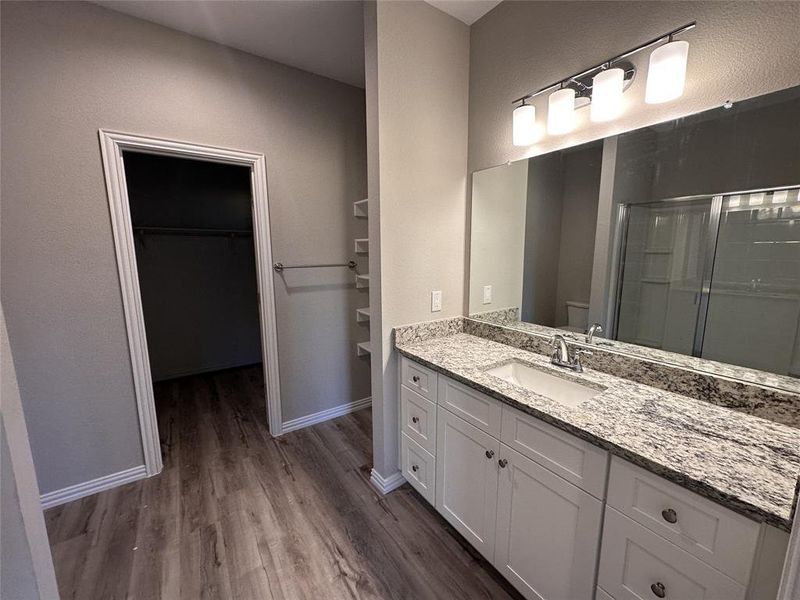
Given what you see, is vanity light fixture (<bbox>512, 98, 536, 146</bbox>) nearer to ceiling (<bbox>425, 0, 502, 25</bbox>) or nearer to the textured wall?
the textured wall

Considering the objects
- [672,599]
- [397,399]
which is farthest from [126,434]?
[672,599]

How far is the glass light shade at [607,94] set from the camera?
4.07ft

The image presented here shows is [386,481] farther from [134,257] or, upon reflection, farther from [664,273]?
[134,257]

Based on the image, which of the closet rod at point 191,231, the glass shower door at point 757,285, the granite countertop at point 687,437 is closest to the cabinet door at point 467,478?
the granite countertop at point 687,437

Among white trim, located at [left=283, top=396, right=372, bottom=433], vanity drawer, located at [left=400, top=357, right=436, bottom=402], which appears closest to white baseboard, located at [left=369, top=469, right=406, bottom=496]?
vanity drawer, located at [left=400, top=357, right=436, bottom=402]

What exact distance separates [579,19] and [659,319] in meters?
1.31

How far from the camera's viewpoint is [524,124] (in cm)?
157

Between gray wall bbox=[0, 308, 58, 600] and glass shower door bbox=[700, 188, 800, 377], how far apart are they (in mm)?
1998

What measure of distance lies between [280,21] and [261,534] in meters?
2.68

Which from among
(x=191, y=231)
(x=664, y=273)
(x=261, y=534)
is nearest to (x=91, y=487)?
(x=261, y=534)

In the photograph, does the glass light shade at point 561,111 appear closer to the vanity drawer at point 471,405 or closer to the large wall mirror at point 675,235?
the large wall mirror at point 675,235

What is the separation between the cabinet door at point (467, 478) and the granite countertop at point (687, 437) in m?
0.24

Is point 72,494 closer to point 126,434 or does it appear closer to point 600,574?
point 126,434

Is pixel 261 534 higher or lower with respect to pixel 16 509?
lower
